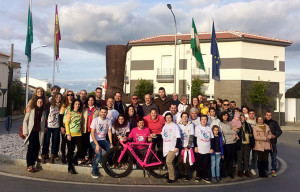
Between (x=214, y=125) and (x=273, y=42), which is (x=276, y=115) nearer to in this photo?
(x=273, y=42)

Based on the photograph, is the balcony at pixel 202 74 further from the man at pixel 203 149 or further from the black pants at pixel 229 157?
the man at pixel 203 149

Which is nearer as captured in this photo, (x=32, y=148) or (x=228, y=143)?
(x=32, y=148)

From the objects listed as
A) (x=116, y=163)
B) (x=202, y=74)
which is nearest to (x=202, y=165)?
(x=116, y=163)

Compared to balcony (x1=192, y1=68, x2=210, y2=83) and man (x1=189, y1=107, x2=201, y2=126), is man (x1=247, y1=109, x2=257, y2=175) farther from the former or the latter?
balcony (x1=192, y1=68, x2=210, y2=83)

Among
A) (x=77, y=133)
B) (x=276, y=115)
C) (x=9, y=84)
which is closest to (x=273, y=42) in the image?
(x=276, y=115)

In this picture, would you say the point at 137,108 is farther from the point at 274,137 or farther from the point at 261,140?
the point at 274,137

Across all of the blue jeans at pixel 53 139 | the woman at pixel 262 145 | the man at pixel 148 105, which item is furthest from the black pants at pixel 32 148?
the woman at pixel 262 145

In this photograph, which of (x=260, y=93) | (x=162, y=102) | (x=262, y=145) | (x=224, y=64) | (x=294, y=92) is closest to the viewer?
(x=262, y=145)

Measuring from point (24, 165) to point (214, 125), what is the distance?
199 inches

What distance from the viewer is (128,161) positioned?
20.8 ft

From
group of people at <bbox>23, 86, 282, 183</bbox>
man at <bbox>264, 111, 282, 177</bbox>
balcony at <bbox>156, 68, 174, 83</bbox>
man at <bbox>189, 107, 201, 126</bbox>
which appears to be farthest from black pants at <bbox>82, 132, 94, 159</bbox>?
balcony at <bbox>156, 68, 174, 83</bbox>

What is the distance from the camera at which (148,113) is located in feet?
23.5

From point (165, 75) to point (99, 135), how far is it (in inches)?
900

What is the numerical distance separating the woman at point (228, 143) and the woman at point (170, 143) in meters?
1.34
